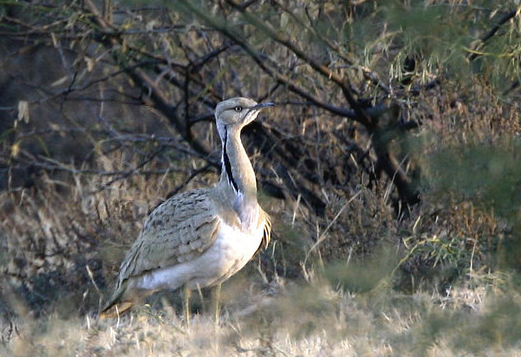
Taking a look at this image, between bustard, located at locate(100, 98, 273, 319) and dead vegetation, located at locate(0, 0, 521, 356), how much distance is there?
0.21m

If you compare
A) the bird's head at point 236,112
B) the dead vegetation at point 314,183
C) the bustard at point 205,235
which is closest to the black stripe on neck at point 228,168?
the bustard at point 205,235

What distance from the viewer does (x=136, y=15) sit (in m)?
8.01

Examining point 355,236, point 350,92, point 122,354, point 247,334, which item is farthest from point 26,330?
point 350,92

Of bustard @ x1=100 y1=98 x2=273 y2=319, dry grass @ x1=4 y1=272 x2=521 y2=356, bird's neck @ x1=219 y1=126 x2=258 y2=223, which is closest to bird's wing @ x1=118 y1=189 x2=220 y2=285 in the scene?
bustard @ x1=100 y1=98 x2=273 y2=319

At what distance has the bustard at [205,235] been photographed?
6156mm

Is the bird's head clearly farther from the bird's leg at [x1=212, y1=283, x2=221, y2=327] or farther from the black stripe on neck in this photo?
the bird's leg at [x1=212, y1=283, x2=221, y2=327]

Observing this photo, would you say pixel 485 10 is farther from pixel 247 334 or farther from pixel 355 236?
→ pixel 247 334

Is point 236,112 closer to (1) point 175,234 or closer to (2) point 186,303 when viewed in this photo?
(1) point 175,234

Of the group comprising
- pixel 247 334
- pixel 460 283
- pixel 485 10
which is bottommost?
pixel 460 283

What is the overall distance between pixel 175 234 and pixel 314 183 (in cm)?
177

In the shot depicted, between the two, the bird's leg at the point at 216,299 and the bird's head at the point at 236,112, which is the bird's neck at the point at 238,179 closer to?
the bird's head at the point at 236,112

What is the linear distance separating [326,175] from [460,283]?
1880 millimetres

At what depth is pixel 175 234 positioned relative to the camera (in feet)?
20.7

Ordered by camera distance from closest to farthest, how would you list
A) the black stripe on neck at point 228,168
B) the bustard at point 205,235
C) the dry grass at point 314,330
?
the dry grass at point 314,330 → the bustard at point 205,235 → the black stripe on neck at point 228,168
